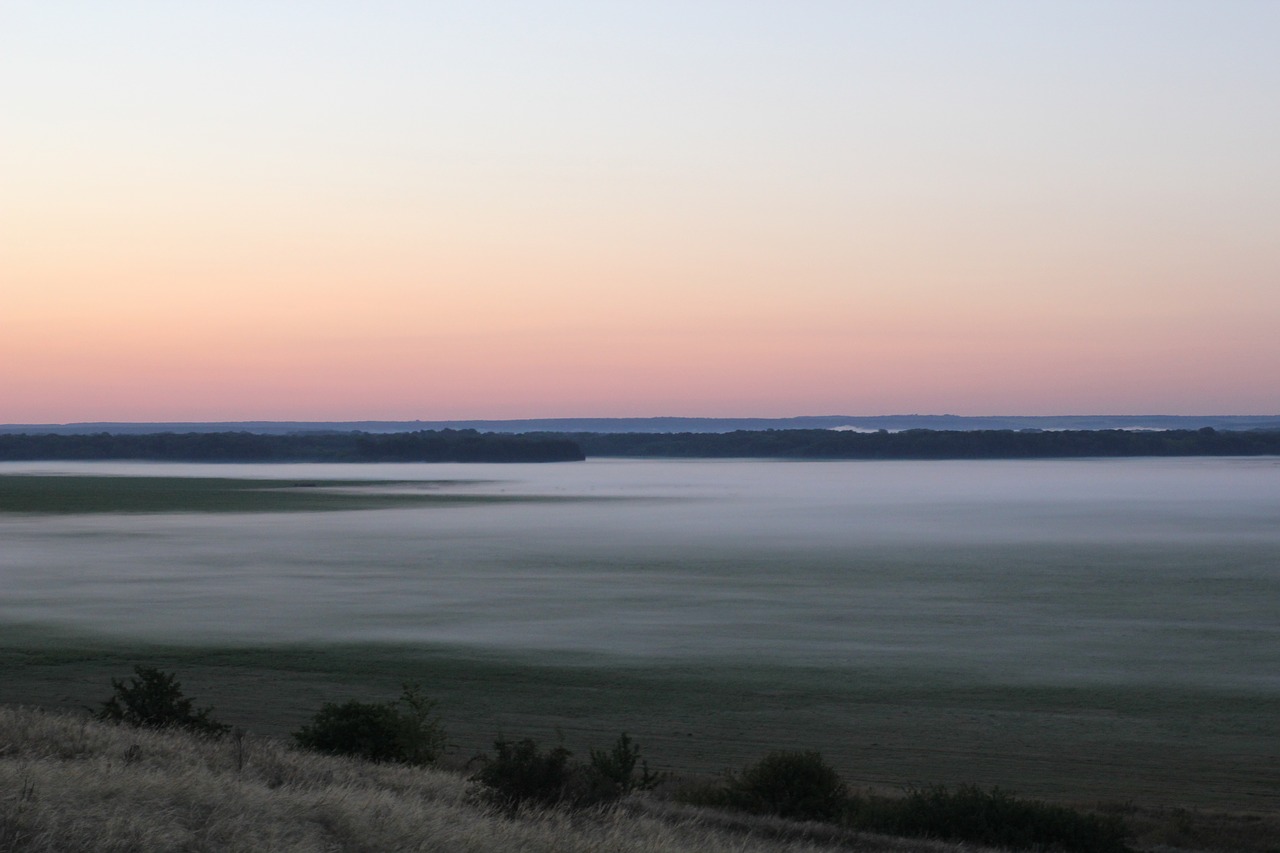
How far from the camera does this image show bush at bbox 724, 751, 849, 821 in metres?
15.6

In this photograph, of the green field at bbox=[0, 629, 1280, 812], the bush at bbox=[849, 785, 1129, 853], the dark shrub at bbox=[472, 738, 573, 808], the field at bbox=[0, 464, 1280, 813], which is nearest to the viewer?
the dark shrub at bbox=[472, 738, 573, 808]

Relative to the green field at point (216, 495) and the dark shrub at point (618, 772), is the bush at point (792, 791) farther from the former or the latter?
the green field at point (216, 495)

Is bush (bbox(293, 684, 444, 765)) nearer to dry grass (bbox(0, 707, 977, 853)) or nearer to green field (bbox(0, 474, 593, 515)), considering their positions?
dry grass (bbox(0, 707, 977, 853))

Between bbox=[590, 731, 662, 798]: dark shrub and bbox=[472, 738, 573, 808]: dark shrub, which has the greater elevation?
bbox=[472, 738, 573, 808]: dark shrub

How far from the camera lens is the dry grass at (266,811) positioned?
9109 mm

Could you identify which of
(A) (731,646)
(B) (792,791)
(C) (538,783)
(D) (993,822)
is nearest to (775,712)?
(A) (731,646)

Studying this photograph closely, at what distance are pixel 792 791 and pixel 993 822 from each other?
2155 millimetres

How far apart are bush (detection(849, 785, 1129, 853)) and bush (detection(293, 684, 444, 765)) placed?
17.1 ft

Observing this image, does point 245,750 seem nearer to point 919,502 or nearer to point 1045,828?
point 1045,828

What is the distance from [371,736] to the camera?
17.4 m

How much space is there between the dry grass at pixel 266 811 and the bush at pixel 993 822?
0.76 meters

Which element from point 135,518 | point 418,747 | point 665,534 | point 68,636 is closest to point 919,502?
point 665,534

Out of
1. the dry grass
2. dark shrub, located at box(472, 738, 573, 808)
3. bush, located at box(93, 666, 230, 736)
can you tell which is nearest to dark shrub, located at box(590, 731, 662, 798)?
the dry grass

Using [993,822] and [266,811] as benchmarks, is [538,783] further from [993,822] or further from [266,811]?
[993,822]
